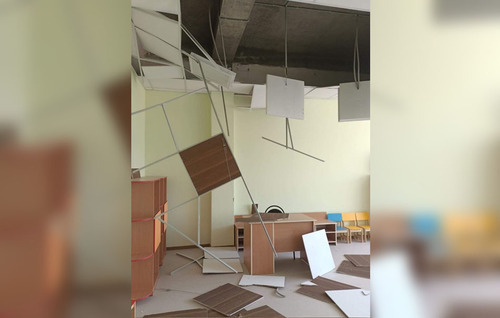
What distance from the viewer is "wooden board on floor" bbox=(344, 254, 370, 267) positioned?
191 inches

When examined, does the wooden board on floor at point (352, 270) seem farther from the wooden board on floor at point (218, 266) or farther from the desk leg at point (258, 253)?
the wooden board on floor at point (218, 266)

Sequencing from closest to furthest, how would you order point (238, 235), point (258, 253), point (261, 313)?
point (261, 313) < point (258, 253) < point (238, 235)

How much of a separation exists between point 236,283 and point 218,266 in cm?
71

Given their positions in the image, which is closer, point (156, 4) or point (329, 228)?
point (156, 4)

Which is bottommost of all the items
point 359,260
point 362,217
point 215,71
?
point 359,260

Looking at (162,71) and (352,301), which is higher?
(162,71)

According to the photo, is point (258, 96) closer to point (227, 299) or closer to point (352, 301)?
point (227, 299)

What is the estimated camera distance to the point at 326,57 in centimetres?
616

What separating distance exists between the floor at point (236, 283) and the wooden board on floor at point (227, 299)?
3.6 inches

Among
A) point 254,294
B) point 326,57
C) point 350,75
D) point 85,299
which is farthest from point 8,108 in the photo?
point 350,75

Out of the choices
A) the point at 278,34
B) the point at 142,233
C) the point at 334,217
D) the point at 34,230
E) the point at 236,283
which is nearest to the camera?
the point at 34,230

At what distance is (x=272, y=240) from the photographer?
4660mm

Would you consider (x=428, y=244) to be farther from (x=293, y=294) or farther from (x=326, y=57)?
(x=326, y=57)

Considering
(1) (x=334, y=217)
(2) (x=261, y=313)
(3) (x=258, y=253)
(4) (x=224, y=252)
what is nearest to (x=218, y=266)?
(4) (x=224, y=252)
